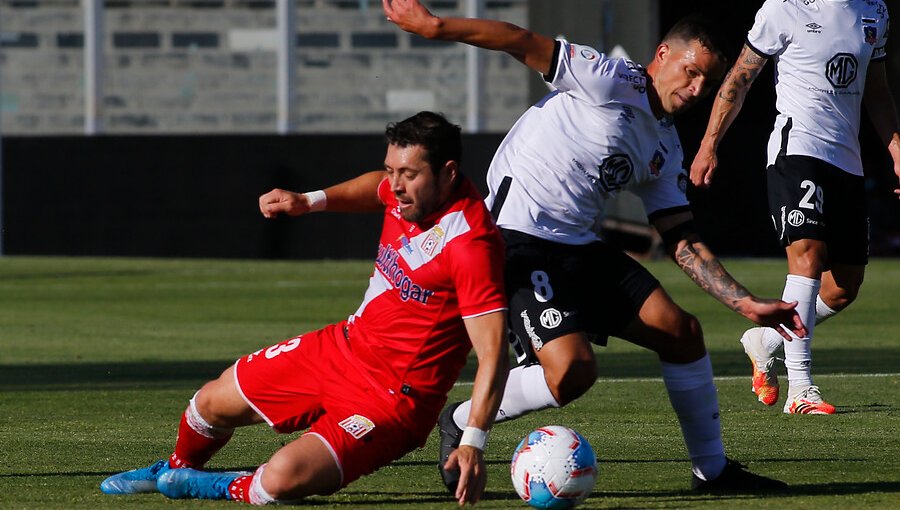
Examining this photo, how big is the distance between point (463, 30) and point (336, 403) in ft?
4.60

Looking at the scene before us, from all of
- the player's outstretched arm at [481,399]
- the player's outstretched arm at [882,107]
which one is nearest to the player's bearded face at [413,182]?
the player's outstretched arm at [481,399]

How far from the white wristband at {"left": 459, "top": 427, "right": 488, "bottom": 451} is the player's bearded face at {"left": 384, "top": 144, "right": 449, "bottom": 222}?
32.0 inches

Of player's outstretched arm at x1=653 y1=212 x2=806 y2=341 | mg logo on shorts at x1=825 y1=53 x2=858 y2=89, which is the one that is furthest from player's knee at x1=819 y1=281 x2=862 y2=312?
player's outstretched arm at x1=653 y1=212 x2=806 y2=341

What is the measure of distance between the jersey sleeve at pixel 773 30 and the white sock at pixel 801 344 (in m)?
1.15

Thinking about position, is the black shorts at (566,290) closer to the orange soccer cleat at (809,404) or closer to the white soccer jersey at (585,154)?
the white soccer jersey at (585,154)

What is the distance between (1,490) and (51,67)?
22004mm

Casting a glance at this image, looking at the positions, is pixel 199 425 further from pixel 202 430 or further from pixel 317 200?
pixel 317 200

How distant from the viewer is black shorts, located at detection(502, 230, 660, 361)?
6043 mm

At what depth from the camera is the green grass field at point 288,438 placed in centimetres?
609

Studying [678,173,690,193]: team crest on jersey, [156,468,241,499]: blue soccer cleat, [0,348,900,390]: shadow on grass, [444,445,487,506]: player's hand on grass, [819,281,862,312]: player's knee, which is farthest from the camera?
[0,348,900,390]: shadow on grass

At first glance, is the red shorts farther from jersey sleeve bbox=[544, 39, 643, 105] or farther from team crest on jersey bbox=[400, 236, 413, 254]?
jersey sleeve bbox=[544, 39, 643, 105]

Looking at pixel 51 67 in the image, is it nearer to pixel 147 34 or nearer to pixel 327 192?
pixel 147 34

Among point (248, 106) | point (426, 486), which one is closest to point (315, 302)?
point (426, 486)

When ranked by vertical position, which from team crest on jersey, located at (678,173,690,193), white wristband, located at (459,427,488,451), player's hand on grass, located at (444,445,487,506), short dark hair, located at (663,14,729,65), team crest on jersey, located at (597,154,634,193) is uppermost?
short dark hair, located at (663,14,729,65)
